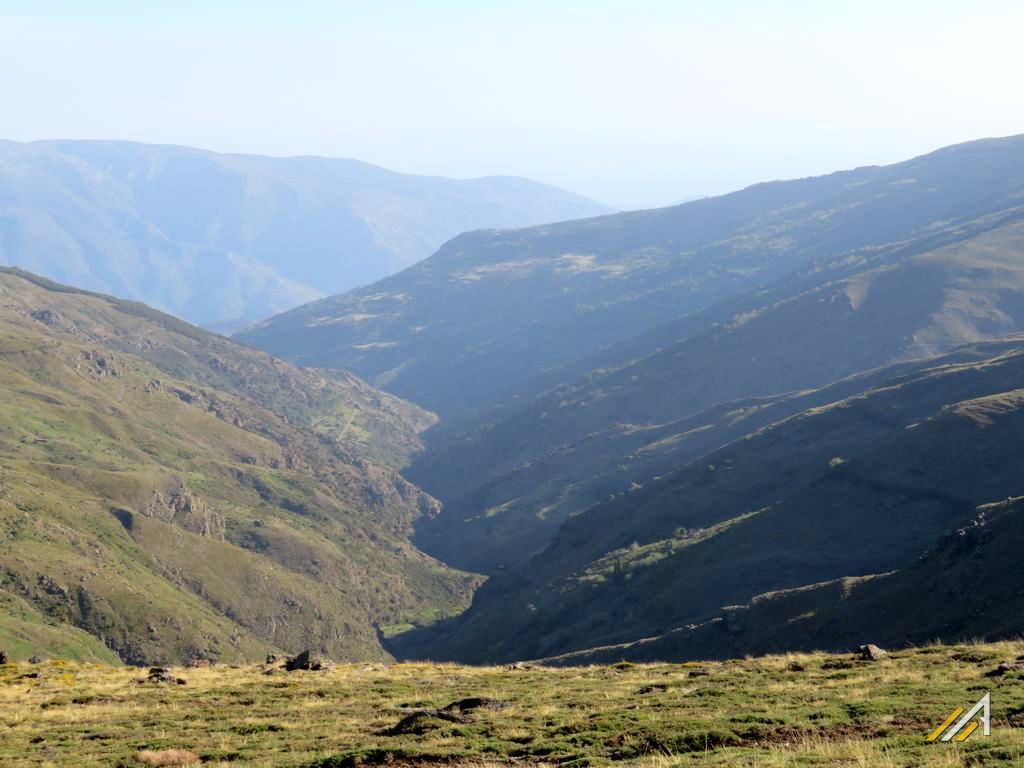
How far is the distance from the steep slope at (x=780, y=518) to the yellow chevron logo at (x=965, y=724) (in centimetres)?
3168

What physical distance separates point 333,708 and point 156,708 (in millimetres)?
6531

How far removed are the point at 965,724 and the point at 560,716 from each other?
36.7 feet

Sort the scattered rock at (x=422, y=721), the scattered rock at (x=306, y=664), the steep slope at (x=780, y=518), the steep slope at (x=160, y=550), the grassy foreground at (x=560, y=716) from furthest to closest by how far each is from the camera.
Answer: the steep slope at (x=160, y=550) → the steep slope at (x=780, y=518) → the scattered rock at (x=306, y=664) → the scattered rock at (x=422, y=721) → the grassy foreground at (x=560, y=716)

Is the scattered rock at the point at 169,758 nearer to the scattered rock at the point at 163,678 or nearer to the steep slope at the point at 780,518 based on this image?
the scattered rock at the point at 163,678

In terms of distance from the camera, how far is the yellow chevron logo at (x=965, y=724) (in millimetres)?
21594

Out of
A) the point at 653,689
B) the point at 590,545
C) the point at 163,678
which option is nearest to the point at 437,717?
the point at 653,689

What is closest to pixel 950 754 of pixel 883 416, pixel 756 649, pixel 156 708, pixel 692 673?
pixel 692 673

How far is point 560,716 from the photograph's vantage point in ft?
95.5

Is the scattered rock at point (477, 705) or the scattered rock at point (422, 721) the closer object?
the scattered rock at point (422, 721)

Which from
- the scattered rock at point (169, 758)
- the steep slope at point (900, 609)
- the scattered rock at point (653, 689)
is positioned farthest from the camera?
the steep slope at point (900, 609)

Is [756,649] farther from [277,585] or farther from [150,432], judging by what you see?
[150,432]

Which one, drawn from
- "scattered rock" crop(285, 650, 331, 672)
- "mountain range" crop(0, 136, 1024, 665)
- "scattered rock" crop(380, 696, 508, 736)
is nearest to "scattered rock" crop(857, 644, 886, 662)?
"scattered rock" crop(380, 696, 508, 736)

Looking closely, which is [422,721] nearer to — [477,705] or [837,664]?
[477,705]

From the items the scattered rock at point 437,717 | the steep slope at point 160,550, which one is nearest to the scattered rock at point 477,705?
the scattered rock at point 437,717
